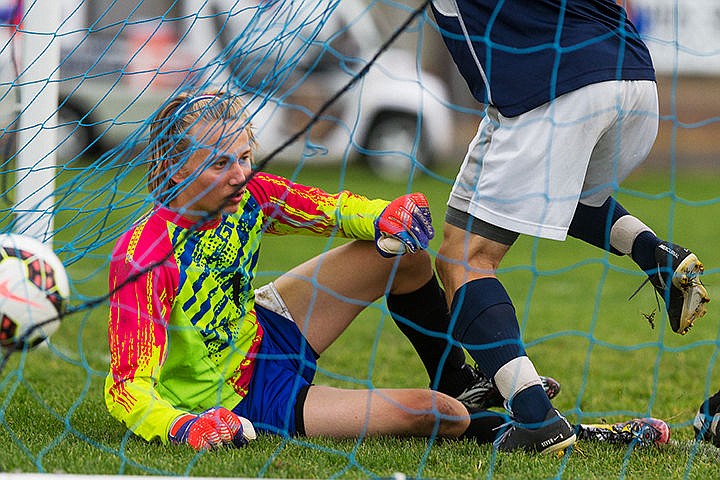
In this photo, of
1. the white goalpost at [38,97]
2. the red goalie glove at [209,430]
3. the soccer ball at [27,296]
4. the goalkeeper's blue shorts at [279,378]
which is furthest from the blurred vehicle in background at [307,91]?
the soccer ball at [27,296]

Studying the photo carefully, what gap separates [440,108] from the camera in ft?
38.6

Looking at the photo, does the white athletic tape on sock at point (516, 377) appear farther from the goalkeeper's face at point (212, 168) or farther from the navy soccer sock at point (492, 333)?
the goalkeeper's face at point (212, 168)

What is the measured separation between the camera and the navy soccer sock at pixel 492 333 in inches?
105

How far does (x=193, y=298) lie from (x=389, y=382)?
1204 mm

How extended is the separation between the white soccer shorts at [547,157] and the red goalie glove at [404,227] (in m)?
0.16

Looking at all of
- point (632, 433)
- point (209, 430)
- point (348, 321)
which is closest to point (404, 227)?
point (348, 321)

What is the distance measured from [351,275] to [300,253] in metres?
3.69

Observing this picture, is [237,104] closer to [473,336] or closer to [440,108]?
[473,336]

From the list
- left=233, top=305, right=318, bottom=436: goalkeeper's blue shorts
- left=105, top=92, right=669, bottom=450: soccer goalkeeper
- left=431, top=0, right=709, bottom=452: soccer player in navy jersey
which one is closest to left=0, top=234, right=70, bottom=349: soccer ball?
left=105, top=92, right=669, bottom=450: soccer goalkeeper

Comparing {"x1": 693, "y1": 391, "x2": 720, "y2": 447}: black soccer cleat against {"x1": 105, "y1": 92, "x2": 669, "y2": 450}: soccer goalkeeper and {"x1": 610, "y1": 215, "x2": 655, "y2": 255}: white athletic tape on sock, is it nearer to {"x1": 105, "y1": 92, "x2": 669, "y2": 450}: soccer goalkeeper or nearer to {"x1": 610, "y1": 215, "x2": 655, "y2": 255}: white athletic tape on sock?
{"x1": 105, "y1": 92, "x2": 669, "y2": 450}: soccer goalkeeper

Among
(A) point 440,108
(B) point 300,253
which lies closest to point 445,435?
(B) point 300,253

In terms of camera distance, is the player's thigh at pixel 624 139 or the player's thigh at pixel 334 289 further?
the player's thigh at pixel 334 289

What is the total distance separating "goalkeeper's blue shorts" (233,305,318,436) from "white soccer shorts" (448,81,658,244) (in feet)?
2.17

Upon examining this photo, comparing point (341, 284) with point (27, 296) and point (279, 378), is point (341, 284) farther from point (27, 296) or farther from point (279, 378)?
point (27, 296)
